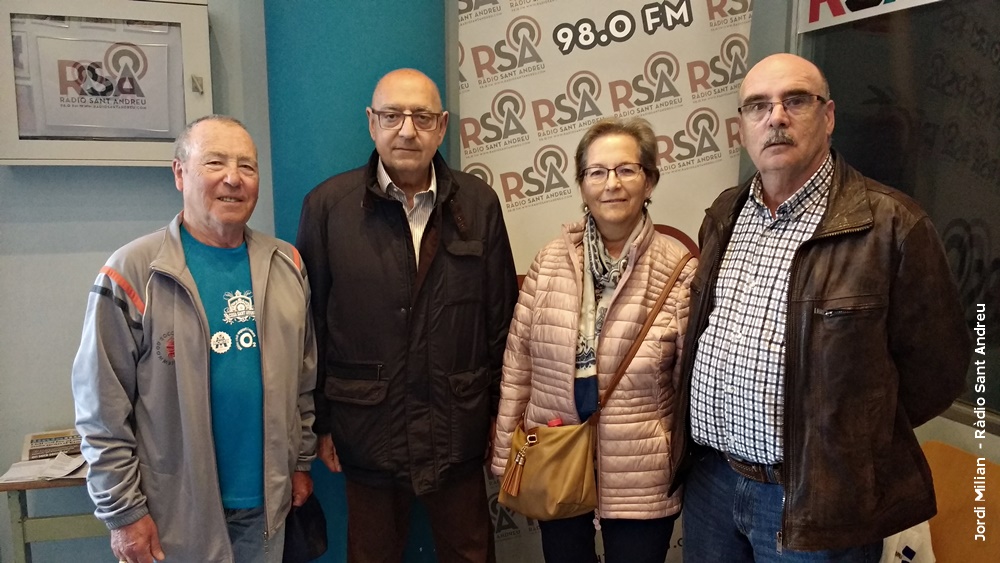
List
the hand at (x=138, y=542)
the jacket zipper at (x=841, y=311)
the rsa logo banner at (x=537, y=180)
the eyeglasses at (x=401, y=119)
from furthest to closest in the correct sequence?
the rsa logo banner at (x=537, y=180), the eyeglasses at (x=401, y=119), the hand at (x=138, y=542), the jacket zipper at (x=841, y=311)

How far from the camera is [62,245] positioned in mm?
2314

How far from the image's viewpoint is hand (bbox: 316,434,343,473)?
2.01 meters

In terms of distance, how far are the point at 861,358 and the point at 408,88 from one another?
4.45ft

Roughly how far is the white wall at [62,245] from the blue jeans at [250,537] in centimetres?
110

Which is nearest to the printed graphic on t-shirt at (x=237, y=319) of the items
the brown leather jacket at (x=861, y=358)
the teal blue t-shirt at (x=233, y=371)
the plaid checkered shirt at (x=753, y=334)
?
the teal blue t-shirt at (x=233, y=371)

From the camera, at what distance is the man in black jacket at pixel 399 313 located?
6.19 ft

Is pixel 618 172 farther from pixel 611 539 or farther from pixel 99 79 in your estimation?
pixel 99 79

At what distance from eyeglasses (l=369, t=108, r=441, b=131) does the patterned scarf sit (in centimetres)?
56

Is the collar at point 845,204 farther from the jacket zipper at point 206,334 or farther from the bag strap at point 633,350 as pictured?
the jacket zipper at point 206,334

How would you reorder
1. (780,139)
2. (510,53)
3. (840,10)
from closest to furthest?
(780,139), (510,53), (840,10)

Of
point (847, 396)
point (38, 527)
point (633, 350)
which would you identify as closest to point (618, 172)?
point (633, 350)

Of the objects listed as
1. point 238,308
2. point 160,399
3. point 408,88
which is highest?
point 408,88

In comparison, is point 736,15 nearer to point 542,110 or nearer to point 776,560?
point 542,110

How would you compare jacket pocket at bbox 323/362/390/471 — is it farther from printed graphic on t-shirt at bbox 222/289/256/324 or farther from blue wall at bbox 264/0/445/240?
blue wall at bbox 264/0/445/240
